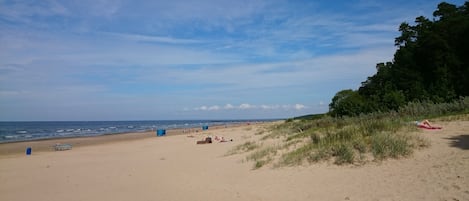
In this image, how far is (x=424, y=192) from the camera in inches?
233

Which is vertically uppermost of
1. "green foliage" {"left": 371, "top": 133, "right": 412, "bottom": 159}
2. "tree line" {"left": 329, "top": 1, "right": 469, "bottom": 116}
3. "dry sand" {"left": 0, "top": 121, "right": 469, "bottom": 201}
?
"tree line" {"left": 329, "top": 1, "right": 469, "bottom": 116}

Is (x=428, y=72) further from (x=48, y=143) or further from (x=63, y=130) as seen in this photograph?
(x=63, y=130)

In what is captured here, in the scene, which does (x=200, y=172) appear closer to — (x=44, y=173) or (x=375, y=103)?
(x=44, y=173)

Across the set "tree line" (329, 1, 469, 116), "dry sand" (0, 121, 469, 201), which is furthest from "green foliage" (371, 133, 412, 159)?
"tree line" (329, 1, 469, 116)

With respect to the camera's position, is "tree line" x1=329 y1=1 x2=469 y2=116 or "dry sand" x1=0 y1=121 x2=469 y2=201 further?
"tree line" x1=329 y1=1 x2=469 y2=116

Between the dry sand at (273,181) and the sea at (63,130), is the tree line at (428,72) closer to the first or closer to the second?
the dry sand at (273,181)

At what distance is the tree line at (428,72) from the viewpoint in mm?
25658

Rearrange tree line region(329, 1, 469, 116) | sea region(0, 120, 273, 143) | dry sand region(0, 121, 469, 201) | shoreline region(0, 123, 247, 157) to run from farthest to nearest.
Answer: sea region(0, 120, 273, 143)
tree line region(329, 1, 469, 116)
shoreline region(0, 123, 247, 157)
dry sand region(0, 121, 469, 201)

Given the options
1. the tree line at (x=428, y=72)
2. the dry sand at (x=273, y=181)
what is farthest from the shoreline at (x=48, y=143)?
the tree line at (x=428, y=72)

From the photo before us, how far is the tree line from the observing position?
25658mm

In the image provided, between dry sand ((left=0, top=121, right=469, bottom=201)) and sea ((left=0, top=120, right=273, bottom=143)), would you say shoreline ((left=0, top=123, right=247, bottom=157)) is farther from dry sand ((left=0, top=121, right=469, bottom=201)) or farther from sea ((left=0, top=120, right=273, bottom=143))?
dry sand ((left=0, top=121, right=469, bottom=201))

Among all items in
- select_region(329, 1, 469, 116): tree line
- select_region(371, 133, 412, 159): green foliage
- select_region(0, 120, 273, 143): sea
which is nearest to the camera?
select_region(371, 133, 412, 159): green foliage

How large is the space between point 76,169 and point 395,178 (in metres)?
11.3

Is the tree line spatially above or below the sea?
above
